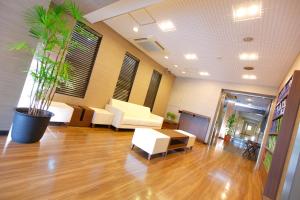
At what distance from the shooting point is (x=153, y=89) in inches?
351

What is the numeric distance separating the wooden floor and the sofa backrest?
7.18ft

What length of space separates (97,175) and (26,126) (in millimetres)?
1405

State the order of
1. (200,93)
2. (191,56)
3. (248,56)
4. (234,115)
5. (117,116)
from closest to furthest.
Answer: (248,56) < (117,116) < (191,56) < (200,93) < (234,115)

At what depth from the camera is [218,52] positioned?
5297 millimetres

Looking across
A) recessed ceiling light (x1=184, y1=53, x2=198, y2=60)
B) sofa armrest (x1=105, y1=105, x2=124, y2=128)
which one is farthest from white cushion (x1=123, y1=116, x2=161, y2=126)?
recessed ceiling light (x1=184, y1=53, x2=198, y2=60)

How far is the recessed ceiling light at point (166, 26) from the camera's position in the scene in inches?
170

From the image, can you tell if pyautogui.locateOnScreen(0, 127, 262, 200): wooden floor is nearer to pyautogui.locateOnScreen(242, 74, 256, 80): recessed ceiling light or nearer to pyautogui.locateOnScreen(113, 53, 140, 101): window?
pyautogui.locateOnScreen(113, 53, 140, 101): window

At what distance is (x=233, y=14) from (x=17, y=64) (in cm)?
395

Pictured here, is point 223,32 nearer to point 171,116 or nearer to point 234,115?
point 171,116

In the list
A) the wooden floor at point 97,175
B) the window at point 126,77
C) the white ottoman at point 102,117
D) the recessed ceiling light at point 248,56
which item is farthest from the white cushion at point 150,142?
the recessed ceiling light at point 248,56

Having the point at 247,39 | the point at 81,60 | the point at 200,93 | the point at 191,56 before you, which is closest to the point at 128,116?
the point at 81,60

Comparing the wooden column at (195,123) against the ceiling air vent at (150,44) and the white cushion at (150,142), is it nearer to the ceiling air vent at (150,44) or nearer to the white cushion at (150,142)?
the ceiling air vent at (150,44)

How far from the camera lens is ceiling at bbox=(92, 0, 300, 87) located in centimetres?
321

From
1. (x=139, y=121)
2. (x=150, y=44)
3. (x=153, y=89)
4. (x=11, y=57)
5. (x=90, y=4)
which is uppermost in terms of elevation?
(x=150, y=44)
